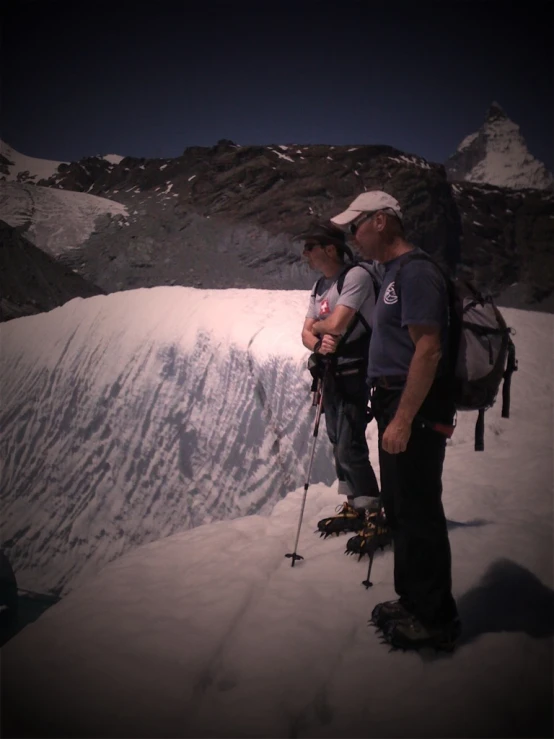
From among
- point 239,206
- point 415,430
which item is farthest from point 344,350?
point 239,206

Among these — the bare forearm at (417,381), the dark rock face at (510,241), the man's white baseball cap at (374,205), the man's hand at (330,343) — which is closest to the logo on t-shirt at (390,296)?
the bare forearm at (417,381)

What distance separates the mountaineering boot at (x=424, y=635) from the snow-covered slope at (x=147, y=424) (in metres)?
3.77

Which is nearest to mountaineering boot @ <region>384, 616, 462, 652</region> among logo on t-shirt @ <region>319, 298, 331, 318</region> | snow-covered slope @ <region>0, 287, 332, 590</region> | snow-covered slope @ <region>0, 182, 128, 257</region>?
logo on t-shirt @ <region>319, 298, 331, 318</region>

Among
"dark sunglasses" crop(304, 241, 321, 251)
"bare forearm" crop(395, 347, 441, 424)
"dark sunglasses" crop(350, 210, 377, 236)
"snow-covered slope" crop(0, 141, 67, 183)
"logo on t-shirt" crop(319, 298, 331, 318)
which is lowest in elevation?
"bare forearm" crop(395, 347, 441, 424)

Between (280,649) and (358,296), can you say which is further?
(358,296)

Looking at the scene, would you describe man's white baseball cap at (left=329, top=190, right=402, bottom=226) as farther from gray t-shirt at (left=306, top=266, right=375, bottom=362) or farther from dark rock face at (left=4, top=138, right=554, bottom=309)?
dark rock face at (left=4, top=138, right=554, bottom=309)

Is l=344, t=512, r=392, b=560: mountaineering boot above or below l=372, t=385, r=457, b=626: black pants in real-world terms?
below

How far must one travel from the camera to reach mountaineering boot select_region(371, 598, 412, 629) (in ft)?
5.95

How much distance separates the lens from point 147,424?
704 cm

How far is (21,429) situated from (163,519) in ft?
10.7

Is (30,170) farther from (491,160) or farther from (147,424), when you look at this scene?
(491,160)

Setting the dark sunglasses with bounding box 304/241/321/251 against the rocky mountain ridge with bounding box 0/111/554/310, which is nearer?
the dark sunglasses with bounding box 304/241/321/251

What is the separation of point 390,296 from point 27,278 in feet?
42.3

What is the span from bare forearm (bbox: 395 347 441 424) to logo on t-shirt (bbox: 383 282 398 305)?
0.25 meters
